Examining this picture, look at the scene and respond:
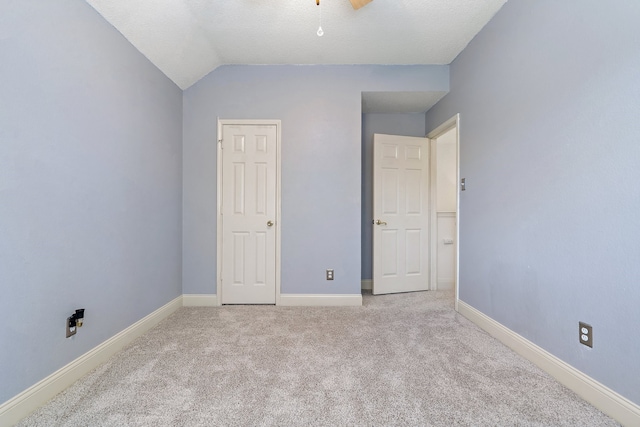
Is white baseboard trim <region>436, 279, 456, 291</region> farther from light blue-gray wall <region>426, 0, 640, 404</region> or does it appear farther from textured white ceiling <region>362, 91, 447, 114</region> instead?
textured white ceiling <region>362, 91, 447, 114</region>

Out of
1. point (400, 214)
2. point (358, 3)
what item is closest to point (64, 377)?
point (358, 3)

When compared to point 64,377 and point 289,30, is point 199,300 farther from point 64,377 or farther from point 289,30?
point 289,30

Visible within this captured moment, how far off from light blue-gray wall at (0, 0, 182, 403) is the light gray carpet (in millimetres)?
347

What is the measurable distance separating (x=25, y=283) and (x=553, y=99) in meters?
3.11

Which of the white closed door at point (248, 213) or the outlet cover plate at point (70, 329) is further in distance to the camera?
the white closed door at point (248, 213)

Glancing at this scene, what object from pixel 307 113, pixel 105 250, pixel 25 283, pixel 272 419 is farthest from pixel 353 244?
pixel 25 283

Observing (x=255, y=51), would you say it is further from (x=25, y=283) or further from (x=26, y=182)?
(x=25, y=283)

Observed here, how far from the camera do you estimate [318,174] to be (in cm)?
290

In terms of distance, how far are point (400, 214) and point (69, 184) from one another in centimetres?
313

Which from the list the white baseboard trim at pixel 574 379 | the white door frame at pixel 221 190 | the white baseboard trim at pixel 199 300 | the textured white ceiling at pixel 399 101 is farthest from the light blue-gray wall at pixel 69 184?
the white baseboard trim at pixel 574 379

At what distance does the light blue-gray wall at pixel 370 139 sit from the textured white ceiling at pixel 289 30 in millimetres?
843

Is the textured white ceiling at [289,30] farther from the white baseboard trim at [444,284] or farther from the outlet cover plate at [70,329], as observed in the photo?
the white baseboard trim at [444,284]

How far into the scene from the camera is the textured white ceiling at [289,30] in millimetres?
2020

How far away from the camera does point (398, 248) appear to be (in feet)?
11.1
